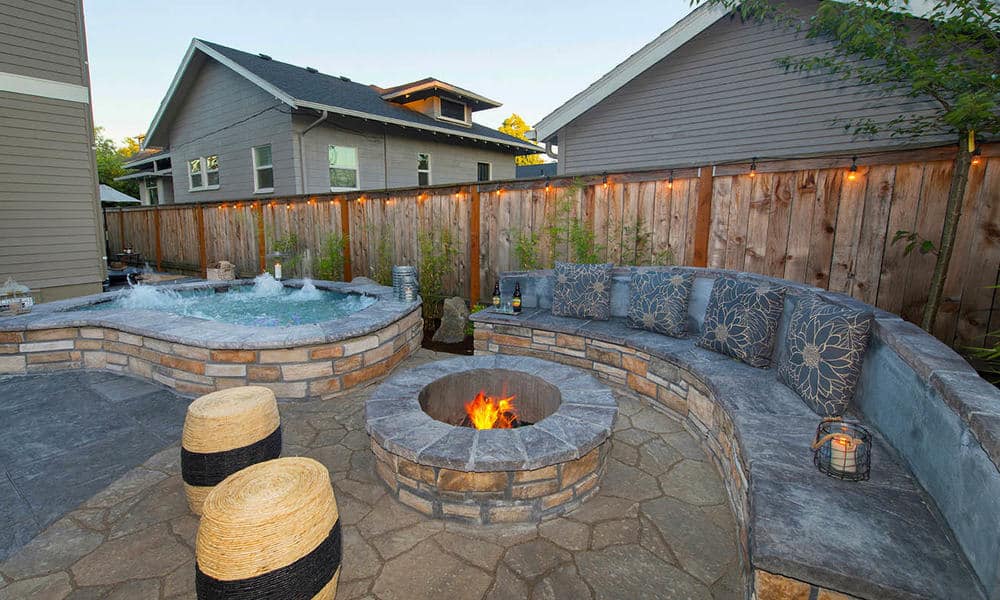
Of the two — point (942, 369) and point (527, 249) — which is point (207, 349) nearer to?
point (527, 249)

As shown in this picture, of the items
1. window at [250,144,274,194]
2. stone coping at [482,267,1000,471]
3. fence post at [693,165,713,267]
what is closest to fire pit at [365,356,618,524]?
stone coping at [482,267,1000,471]

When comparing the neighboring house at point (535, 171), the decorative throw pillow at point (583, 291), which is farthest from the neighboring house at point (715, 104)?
the neighboring house at point (535, 171)

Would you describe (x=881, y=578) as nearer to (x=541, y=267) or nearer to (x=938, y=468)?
(x=938, y=468)

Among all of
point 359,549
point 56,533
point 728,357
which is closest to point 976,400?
point 728,357

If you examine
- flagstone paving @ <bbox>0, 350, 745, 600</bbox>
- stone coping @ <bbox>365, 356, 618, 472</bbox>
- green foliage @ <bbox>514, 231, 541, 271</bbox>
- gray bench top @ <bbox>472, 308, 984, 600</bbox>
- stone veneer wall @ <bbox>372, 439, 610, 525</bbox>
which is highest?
green foliage @ <bbox>514, 231, 541, 271</bbox>

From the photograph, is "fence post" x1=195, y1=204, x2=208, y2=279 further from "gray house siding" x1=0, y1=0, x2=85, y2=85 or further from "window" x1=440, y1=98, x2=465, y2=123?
"window" x1=440, y1=98, x2=465, y2=123

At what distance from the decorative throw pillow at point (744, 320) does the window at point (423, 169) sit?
1066 cm

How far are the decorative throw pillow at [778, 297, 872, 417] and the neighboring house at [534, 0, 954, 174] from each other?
3.81 metres

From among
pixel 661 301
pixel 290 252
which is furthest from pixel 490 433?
pixel 290 252

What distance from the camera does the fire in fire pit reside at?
2994mm

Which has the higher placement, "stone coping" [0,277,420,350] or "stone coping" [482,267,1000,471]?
"stone coping" [482,267,1000,471]

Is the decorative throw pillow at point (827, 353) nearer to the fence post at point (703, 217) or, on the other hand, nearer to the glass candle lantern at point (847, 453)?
the glass candle lantern at point (847, 453)

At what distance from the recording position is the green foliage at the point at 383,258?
700 cm

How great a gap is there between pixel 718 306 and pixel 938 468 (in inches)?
76.0
